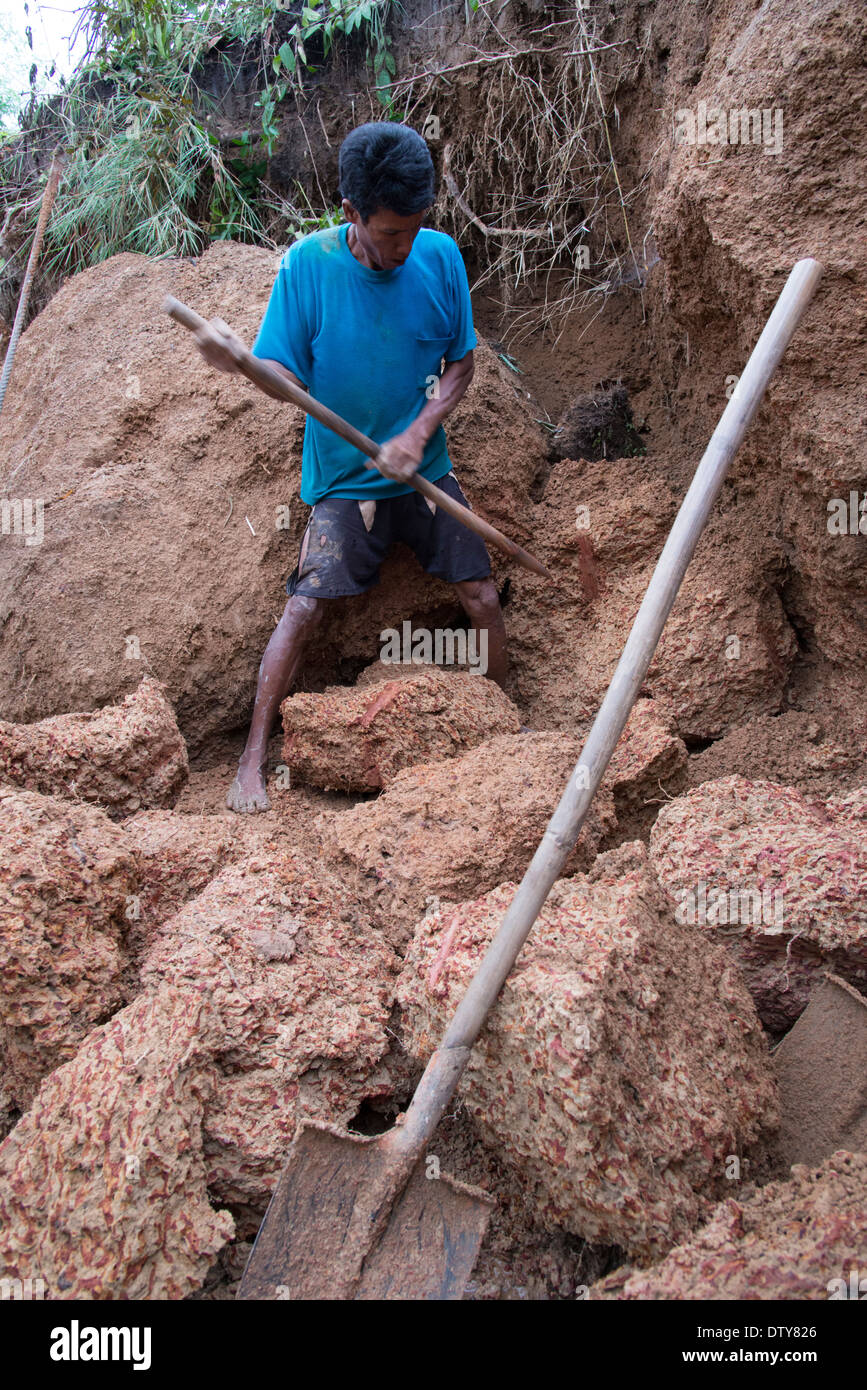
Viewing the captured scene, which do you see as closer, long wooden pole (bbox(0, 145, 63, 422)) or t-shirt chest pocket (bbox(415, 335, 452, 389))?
t-shirt chest pocket (bbox(415, 335, 452, 389))

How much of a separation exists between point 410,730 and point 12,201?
4419 millimetres

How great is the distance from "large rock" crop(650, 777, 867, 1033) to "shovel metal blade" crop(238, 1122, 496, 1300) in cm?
84

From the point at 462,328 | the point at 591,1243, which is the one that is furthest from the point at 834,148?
the point at 591,1243

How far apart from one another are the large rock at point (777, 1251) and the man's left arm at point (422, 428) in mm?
2136

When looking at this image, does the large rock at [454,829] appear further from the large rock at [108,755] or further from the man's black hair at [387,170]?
the man's black hair at [387,170]

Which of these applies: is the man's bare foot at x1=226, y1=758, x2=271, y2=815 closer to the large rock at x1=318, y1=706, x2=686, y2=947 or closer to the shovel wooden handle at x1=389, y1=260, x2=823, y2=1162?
the large rock at x1=318, y1=706, x2=686, y2=947

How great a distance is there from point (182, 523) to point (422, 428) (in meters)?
1.09

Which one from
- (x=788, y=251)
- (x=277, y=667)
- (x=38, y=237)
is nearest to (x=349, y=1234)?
(x=277, y=667)

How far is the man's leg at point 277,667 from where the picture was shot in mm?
3154

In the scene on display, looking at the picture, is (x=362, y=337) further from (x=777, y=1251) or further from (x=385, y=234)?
(x=777, y=1251)

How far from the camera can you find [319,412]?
2.72 metres

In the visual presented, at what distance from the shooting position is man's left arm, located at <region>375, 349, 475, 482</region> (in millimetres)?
2844

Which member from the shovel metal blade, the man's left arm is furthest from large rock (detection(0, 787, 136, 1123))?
the man's left arm

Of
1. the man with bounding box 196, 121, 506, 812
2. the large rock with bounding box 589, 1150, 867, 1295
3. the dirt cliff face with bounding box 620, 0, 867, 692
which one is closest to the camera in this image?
the large rock with bounding box 589, 1150, 867, 1295
